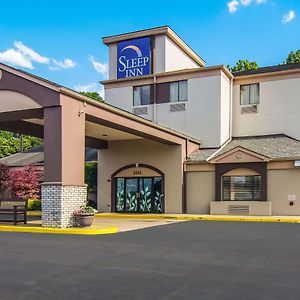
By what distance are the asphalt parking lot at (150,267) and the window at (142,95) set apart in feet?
54.4

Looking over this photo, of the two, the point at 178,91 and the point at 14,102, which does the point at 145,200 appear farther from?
the point at 14,102

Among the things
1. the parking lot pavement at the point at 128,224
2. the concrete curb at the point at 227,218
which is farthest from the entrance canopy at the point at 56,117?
the concrete curb at the point at 227,218

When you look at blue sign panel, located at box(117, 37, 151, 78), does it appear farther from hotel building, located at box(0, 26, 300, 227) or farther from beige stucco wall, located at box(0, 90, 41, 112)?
beige stucco wall, located at box(0, 90, 41, 112)

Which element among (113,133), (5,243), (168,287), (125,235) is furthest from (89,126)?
(168,287)

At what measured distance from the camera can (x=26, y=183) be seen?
96.0 feet

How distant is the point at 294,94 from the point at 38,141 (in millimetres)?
33580

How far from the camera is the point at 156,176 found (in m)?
25.5

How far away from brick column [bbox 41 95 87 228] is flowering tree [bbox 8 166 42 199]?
14.2m

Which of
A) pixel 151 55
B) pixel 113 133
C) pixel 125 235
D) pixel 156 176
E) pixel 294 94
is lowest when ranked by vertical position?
pixel 125 235

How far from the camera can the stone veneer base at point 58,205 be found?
1509 cm

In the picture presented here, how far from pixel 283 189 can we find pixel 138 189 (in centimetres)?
835

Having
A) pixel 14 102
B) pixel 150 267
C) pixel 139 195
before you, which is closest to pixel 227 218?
pixel 139 195

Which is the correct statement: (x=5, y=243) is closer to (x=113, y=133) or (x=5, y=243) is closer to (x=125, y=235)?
(x=125, y=235)

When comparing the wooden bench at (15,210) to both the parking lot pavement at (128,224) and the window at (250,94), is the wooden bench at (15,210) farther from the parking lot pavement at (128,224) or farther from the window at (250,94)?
the window at (250,94)
